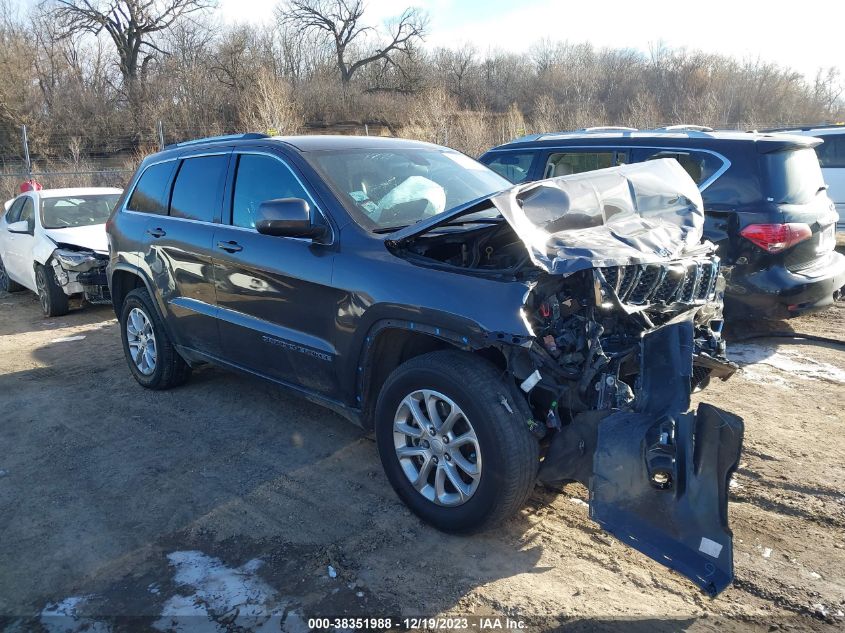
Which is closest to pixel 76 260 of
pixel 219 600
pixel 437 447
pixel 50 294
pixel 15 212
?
pixel 50 294

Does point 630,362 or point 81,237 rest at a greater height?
point 81,237

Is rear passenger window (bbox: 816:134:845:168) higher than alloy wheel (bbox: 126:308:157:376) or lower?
higher

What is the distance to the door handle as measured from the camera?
4321mm

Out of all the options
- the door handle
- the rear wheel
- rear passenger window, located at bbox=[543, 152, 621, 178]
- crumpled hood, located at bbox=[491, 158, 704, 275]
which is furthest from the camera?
the rear wheel

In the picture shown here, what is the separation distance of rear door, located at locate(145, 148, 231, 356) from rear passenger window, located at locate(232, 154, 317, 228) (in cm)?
20

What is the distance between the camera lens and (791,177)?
5652mm

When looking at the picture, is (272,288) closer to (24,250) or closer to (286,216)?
(286,216)

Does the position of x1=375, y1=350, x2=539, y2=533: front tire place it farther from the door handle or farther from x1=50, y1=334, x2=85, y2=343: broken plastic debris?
x1=50, y1=334, x2=85, y2=343: broken plastic debris

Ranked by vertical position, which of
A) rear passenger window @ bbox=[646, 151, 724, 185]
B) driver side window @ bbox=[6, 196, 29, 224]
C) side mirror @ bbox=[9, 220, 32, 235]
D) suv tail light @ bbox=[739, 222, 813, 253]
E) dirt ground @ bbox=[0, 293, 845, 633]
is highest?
rear passenger window @ bbox=[646, 151, 724, 185]

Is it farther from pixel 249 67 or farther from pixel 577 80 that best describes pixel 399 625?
pixel 577 80

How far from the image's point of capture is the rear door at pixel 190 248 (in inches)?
184

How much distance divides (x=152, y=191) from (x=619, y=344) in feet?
13.3

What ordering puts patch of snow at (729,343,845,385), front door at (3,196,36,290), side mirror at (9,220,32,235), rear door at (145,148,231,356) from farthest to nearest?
side mirror at (9,220,32,235), front door at (3,196,36,290), patch of snow at (729,343,845,385), rear door at (145,148,231,356)

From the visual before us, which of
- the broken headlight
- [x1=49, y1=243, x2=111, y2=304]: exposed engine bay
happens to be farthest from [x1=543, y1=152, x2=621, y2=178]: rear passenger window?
the broken headlight
